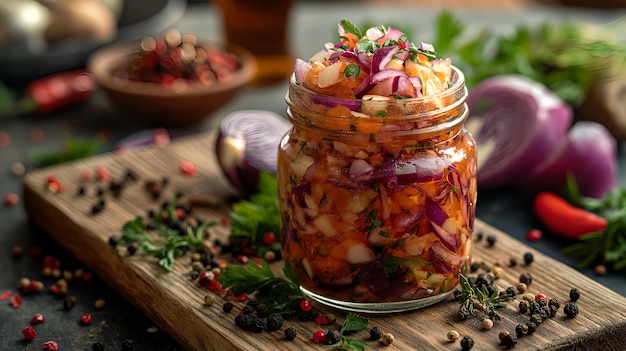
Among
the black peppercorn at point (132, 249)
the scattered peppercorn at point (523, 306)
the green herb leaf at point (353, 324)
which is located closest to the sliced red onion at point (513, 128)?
the scattered peppercorn at point (523, 306)

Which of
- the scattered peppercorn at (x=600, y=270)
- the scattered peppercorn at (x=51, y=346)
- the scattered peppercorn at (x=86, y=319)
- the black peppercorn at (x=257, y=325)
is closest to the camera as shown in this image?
the black peppercorn at (x=257, y=325)

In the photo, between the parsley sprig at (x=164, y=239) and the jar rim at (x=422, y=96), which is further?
the parsley sprig at (x=164, y=239)

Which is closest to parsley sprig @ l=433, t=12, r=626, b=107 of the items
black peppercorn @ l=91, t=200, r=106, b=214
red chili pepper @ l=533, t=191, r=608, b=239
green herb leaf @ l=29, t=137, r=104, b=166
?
red chili pepper @ l=533, t=191, r=608, b=239

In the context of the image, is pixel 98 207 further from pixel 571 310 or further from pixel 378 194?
pixel 571 310

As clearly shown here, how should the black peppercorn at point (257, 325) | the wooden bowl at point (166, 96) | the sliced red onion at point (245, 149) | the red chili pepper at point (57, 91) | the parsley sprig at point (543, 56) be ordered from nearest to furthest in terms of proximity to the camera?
the black peppercorn at point (257, 325), the sliced red onion at point (245, 149), the parsley sprig at point (543, 56), the wooden bowl at point (166, 96), the red chili pepper at point (57, 91)

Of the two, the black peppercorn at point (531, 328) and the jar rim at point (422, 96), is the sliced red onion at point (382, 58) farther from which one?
the black peppercorn at point (531, 328)

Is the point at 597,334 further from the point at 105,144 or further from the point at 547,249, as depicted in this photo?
the point at 105,144
